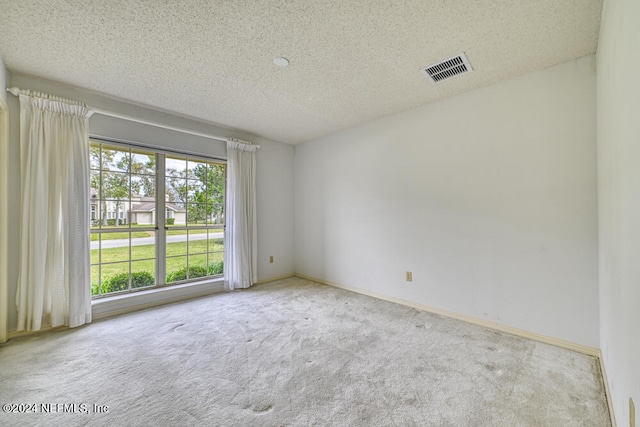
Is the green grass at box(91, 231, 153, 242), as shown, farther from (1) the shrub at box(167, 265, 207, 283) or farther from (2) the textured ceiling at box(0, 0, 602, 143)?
(2) the textured ceiling at box(0, 0, 602, 143)

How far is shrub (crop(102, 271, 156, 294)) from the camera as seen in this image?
305 centimetres

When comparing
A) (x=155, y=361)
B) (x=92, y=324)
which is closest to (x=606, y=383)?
(x=155, y=361)

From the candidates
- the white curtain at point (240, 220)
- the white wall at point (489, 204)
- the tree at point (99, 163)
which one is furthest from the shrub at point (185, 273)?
the white wall at point (489, 204)

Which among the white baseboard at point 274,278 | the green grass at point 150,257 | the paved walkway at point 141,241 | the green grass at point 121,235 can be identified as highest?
the green grass at point 121,235

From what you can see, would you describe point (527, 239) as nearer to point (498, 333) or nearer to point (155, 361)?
point (498, 333)

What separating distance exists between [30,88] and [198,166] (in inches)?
68.2

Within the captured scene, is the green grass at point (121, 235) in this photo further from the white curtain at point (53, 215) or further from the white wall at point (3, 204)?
the white wall at point (3, 204)

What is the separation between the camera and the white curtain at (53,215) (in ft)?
7.95

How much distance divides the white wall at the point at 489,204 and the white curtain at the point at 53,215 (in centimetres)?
319

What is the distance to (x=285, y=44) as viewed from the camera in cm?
201

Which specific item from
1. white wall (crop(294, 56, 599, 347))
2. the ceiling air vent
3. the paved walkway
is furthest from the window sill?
the ceiling air vent

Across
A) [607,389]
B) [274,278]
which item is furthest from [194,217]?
[607,389]

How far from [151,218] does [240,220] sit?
115 centimetres

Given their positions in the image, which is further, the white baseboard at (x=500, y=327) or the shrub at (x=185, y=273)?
the shrub at (x=185, y=273)
